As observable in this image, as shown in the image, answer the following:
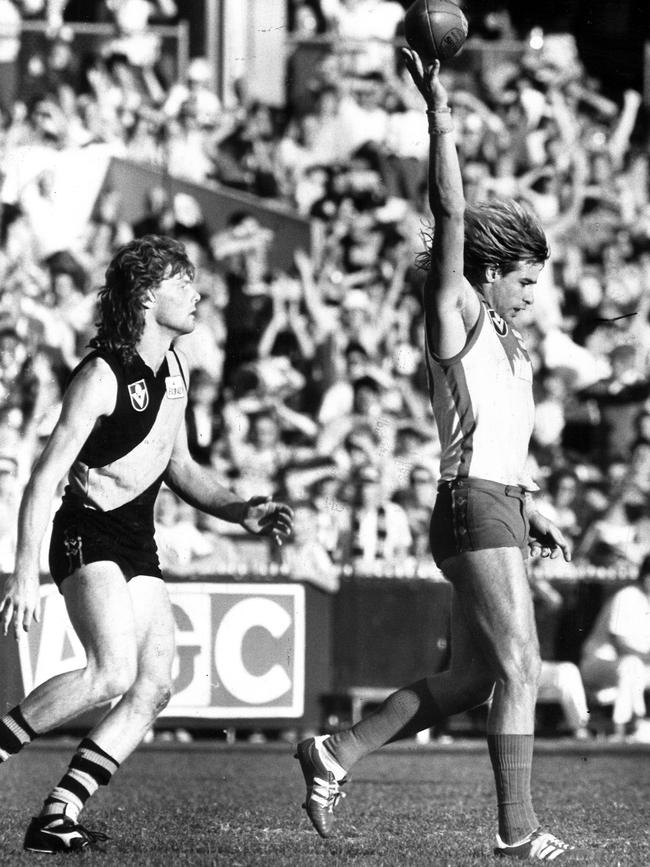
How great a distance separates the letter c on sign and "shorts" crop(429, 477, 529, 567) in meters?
5.76

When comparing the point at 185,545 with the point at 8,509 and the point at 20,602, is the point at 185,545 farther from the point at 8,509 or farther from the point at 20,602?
the point at 20,602

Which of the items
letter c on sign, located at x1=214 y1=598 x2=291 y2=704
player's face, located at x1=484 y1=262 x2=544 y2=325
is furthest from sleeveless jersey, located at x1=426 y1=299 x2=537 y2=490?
letter c on sign, located at x1=214 y1=598 x2=291 y2=704

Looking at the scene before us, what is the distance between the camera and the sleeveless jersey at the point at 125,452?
6070mm

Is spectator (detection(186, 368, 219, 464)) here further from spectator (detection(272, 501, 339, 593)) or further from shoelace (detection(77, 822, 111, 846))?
shoelace (detection(77, 822, 111, 846))

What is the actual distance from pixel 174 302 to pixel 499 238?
1.22 m

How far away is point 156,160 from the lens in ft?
51.6

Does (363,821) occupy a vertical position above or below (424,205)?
below

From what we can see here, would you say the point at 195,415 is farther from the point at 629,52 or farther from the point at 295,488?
the point at 629,52

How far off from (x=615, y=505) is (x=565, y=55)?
22.5ft

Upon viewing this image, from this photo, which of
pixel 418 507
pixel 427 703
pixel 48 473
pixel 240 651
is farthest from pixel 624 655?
pixel 48 473

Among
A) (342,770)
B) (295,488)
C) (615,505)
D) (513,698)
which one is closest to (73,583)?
(342,770)

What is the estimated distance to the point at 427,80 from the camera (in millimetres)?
5547

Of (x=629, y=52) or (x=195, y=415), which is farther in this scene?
(x=629, y=52)

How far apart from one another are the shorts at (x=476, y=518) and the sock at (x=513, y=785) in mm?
646
